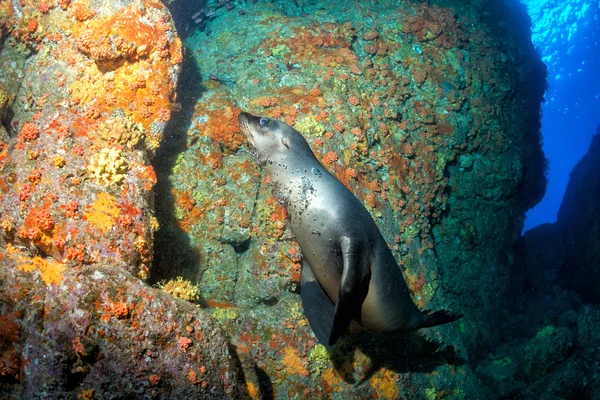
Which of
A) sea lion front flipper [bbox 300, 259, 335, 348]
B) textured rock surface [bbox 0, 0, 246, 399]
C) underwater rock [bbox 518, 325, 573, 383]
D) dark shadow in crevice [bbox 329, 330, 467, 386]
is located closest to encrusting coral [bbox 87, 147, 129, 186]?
textured rock surface [bbox 0, 0, 246, 399]

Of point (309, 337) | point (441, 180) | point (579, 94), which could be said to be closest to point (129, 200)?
point (309, 337)

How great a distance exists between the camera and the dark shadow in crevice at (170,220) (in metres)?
4.74

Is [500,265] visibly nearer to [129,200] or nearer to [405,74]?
[405,74]

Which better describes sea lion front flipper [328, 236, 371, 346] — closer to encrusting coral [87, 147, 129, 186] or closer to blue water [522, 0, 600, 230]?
encrusting coral [87, 147, 129, 186]

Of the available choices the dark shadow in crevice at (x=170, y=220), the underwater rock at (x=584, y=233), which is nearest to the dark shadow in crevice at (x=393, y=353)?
the dark shadow in crevice at (x=170, y=220)

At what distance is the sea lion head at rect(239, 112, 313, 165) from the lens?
3.96 metres

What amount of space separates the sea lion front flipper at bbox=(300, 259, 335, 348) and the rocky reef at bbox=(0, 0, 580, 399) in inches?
26.3

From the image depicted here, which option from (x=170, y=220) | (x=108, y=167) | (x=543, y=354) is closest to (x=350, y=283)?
(x=108, y=167)

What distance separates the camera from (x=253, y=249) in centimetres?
530

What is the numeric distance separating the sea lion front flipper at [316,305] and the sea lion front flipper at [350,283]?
0.41m

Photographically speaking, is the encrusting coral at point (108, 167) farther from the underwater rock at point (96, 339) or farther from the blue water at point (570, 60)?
the blue water at point (570, 60)

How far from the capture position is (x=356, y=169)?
5.84m

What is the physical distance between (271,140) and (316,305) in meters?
2.08

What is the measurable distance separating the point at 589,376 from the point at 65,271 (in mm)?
10528
